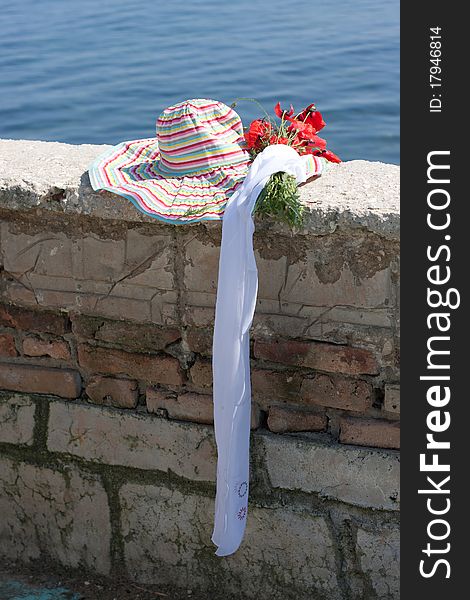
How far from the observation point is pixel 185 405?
2.87 meters

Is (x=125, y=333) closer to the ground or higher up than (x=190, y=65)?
closer to the ground

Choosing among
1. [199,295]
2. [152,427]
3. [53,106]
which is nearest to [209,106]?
[199,295]

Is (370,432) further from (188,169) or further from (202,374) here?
(188,169)

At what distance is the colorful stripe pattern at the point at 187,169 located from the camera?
263 cm

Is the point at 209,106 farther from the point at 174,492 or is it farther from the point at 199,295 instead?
the point at 174,492

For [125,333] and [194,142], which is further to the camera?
[125,333]

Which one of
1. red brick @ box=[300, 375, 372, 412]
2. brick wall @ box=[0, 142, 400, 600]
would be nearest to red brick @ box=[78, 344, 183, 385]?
brick wall @ box=[0, 142, 400, 600]

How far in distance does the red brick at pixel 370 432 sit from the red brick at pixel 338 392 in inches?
1.4

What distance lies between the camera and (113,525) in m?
3.05

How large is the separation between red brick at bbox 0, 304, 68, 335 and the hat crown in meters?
0.50

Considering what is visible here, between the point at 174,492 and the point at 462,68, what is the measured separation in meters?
1.31

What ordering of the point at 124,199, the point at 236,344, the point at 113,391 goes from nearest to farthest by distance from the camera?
the point at 236,344 → the point at 124,199 → the point at 113,391

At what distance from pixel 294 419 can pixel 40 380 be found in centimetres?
71

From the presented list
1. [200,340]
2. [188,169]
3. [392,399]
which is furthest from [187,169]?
[392,399]
